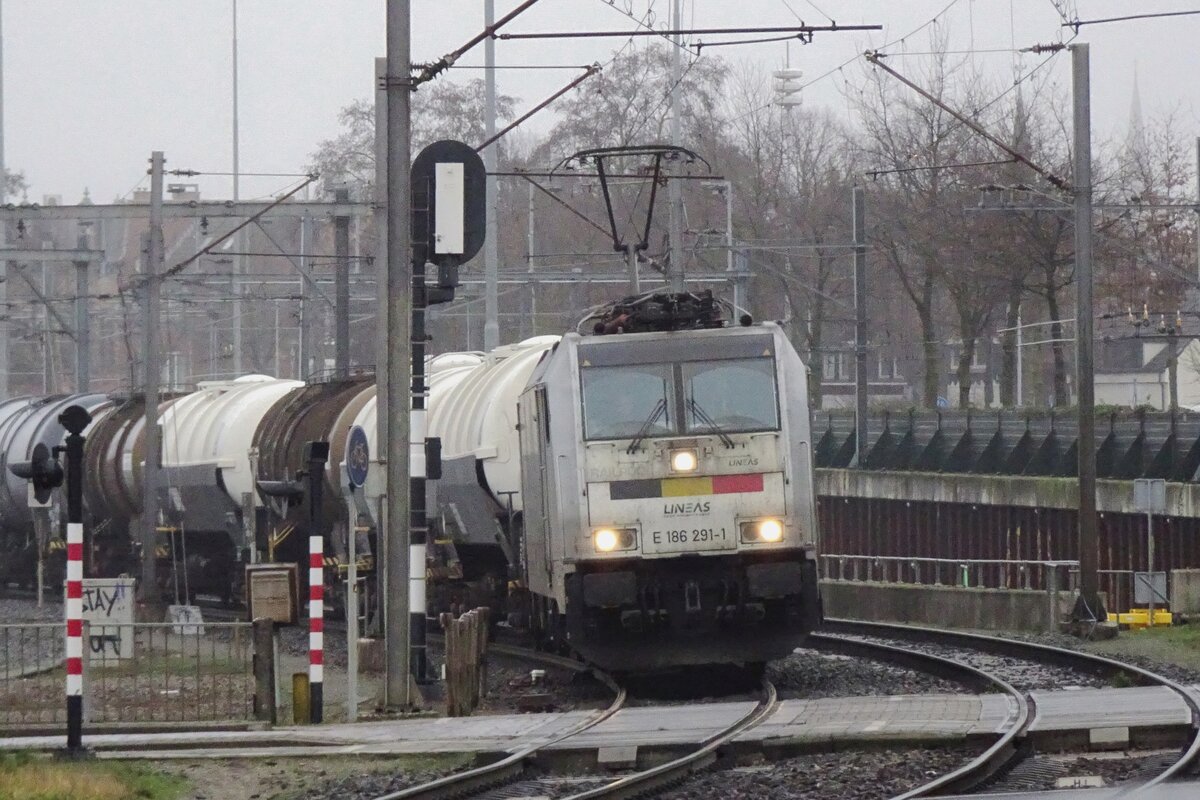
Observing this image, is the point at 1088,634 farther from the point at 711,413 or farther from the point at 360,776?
the point at 360,776

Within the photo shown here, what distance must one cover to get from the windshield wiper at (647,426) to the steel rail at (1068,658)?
4557mm

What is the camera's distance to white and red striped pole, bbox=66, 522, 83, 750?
12.6 metres

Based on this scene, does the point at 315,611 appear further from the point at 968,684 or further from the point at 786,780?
the point at 968,684

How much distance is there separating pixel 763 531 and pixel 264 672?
4097 millimetres

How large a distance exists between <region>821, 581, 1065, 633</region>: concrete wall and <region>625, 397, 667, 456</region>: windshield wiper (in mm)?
11708

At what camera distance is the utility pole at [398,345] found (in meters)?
16.4

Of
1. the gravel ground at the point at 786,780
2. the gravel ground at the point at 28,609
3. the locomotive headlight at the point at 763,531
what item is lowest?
the gravel ground at the point at 28,609

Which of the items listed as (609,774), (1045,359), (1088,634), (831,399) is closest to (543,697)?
(609,774)

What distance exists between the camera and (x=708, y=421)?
1600 centimetres

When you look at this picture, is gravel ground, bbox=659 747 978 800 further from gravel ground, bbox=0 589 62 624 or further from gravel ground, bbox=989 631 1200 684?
gravel ground, bbox=0 589 62 624

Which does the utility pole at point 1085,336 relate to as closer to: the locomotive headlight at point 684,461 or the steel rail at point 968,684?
the steel rail at point 968,684

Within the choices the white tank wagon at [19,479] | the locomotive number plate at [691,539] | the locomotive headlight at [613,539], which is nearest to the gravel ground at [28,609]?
the white tank wagon at [19,479]


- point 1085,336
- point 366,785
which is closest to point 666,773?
point 366,785

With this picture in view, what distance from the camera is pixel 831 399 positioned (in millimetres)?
75625
